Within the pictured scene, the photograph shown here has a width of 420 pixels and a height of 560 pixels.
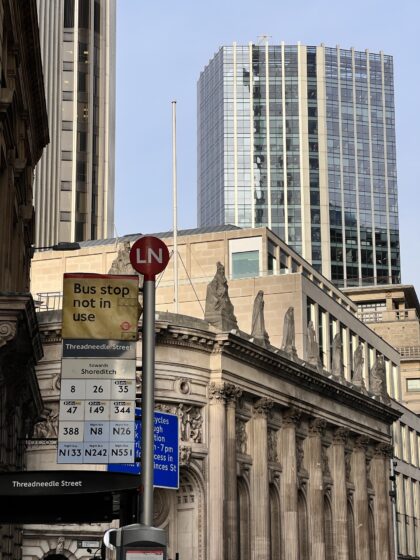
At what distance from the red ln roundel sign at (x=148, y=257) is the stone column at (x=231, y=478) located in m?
40.2

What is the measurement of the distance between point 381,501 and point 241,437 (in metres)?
24.9

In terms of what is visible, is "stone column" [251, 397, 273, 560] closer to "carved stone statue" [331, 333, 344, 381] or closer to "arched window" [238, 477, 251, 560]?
"arched window" [238, 477, 251, 560]

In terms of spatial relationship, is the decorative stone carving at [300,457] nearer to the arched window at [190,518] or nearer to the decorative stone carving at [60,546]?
the arched window at [190,518]

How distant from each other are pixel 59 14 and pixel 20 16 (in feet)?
255

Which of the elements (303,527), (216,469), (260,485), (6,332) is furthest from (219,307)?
(6,332)

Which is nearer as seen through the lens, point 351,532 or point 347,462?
point 351,532

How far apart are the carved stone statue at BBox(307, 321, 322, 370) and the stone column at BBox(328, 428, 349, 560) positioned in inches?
230

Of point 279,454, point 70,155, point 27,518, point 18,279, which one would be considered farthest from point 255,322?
point 70,155

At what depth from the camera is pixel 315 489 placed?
71.1m

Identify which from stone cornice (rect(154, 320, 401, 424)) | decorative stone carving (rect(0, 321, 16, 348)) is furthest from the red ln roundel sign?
stone cornice (rect(154, 320, 401, 424))

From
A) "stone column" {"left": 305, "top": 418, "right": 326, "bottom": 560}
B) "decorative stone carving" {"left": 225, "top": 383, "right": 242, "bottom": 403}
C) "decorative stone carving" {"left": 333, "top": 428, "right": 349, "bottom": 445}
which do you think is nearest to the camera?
"decorative stone carving" {"left": 225, "top": 383, "right": 242, "bottom": 403}

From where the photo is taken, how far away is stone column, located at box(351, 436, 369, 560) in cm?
7944

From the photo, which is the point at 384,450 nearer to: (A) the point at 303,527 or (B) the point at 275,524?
(A) the point at 303,527

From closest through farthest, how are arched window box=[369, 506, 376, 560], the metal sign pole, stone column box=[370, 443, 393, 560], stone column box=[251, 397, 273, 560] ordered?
1. the metal sign pole
2. stone column box=[251, 397, 273, 560]
3. arched window box=[369, 506, 376, 560]
4. stone column box=[370, 443, 393, 560]
